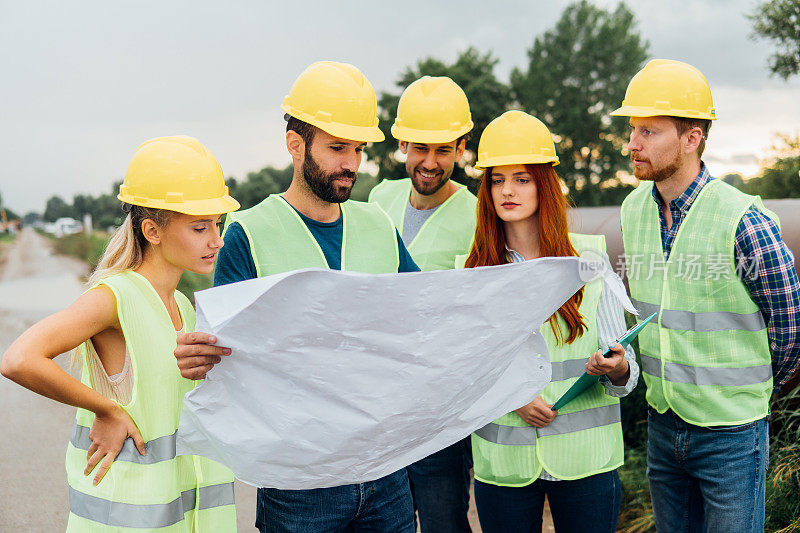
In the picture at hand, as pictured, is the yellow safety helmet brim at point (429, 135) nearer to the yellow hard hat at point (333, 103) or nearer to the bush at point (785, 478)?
the yellow hard hat at point (333, 103)

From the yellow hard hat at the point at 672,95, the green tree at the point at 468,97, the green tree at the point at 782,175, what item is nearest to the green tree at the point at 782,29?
the green tree at the point at 782,175

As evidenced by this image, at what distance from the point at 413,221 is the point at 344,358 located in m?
1.79

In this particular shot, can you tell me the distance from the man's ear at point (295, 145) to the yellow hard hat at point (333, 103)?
0.27ft

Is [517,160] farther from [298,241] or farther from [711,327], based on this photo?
[711,327]

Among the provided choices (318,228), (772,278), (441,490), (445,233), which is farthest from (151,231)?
(772,278)

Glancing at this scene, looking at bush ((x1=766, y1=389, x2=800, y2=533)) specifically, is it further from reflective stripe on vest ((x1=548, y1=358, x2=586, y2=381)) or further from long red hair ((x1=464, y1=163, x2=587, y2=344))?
long red hair ((x1=464, y1=163, x2=587, y2=344))

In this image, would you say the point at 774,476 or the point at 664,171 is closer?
the point at 664,171

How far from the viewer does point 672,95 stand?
2979 mm

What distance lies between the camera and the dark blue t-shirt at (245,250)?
7.25ft

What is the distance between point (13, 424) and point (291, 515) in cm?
627

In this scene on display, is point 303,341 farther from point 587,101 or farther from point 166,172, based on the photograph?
point 587,101

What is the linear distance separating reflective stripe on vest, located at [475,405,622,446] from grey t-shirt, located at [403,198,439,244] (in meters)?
1.17

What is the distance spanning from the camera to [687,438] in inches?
115

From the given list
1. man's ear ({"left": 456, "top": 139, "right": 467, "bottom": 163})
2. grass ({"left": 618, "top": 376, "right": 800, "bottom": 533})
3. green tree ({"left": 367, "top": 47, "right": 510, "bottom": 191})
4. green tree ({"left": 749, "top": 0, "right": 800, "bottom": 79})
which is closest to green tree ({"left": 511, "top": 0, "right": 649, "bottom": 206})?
green tree ({"left": 367, "top": 47, "right": 510, "bottom": 191})
